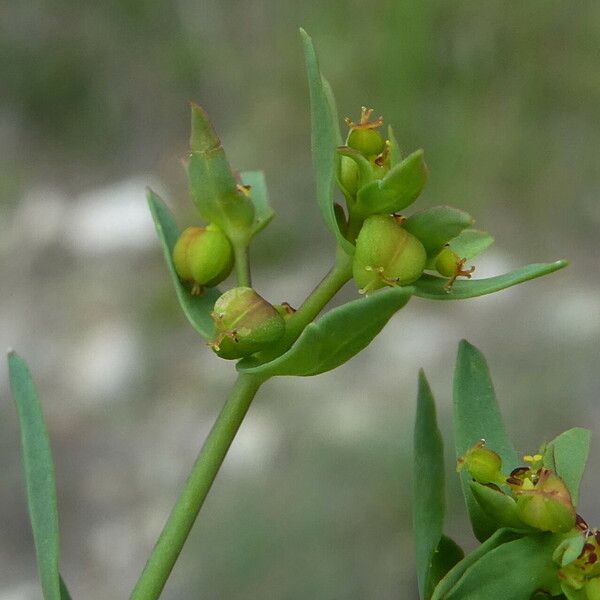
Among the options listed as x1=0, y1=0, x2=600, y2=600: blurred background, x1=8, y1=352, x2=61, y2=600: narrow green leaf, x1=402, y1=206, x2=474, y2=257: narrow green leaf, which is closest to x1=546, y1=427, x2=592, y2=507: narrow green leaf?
x1=402, y1=206, x2=474, y2=257: narrow green leaf

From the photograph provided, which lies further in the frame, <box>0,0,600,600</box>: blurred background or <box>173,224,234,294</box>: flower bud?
<box>0,0,600,600</box>: blurred background

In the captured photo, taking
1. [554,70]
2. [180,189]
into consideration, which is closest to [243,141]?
[180,189]

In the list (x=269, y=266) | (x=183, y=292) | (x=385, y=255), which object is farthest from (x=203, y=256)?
(x=269, y=266)

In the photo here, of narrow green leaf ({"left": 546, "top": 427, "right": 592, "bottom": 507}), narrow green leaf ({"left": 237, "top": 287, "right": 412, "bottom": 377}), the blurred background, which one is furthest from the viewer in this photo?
the blurred background

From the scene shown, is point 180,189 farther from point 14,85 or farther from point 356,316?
point 356,316

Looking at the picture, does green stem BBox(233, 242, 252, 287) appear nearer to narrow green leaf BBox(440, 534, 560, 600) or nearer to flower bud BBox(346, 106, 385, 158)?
flower bud BBox(346, 106, 385, 158)

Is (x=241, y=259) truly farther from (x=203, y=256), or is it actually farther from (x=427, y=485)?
(x=427, y=485)
